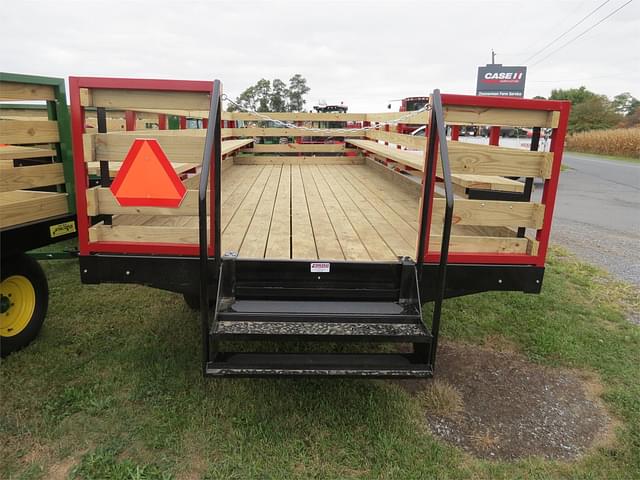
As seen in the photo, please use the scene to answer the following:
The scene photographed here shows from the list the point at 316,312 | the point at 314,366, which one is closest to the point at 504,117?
the point at 316,312

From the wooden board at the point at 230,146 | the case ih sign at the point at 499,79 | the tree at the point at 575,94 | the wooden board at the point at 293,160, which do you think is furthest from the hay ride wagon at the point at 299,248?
the tree at the point at 575,94

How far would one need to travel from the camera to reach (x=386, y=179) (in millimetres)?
6520

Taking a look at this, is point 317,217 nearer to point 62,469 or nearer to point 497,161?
point 497,161

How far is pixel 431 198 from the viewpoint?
283 cm

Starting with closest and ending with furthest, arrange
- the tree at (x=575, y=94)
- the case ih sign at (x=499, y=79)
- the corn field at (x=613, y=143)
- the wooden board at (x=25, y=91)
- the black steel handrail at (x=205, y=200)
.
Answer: the black steel handrail at (x=205, y=200) → the wooden board at (x=25, y=91) → the corn field at (x=613, y=143) → the case ih sign at (x=499, y=79) → the tree at (x=575, y=94)

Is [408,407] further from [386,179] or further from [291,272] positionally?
[386,179]

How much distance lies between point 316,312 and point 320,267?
0.96ft

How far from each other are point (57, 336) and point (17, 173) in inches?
53.9

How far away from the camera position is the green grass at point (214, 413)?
2.58 m

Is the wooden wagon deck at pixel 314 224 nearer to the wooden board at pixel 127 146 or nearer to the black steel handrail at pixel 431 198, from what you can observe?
the black steel handrail at pixel 431 198

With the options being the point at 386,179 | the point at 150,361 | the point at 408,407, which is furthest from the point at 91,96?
the point at 386,179

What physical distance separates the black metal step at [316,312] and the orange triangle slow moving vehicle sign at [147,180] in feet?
2.36

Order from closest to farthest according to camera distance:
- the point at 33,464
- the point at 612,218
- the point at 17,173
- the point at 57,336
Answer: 1. the point at 33,464
2. the point at 17,173
3. the point at 57,336
4. the point at 612,218

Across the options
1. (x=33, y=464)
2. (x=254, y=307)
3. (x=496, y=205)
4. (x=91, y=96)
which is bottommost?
(x=33, y=464)
